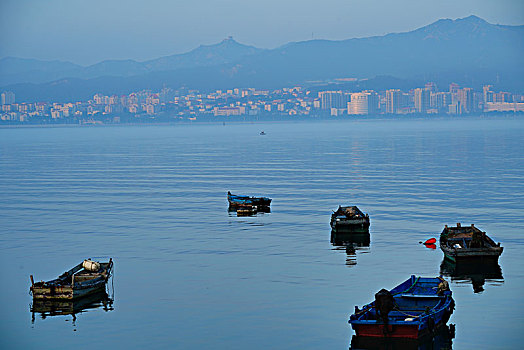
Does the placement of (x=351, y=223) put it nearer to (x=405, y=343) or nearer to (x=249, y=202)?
(x=249, y=202)

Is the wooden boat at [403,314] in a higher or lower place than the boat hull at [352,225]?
higher

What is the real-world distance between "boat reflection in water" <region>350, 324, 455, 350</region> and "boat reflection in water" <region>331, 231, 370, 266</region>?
14.1 metres

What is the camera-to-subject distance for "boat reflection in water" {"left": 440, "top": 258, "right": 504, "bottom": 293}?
38250 millimetres

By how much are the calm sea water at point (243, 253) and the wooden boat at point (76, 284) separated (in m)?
0.91

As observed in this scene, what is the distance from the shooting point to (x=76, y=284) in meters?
35.3

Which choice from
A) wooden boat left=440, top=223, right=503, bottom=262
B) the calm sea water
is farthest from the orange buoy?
wooden boat left=440, top=223, right=503, bottom=262

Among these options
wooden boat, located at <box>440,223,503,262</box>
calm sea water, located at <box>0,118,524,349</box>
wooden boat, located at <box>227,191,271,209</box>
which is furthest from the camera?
wooden boat, located at <box>227,191,271,209</box>

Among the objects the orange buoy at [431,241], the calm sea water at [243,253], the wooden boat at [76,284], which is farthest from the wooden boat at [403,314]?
the orange buoy at [431,241]

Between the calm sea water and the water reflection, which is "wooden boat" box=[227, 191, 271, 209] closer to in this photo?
the water reflection

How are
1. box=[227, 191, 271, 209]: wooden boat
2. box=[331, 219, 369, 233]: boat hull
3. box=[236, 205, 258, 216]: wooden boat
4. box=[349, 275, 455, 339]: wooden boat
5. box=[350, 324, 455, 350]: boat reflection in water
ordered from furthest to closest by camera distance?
box=[227, 191, 271, 209]: wooden boat, box=[236, 205, 258, 216]: wooden boat, box=[331, 219, 369, 233]: boat hull, box=[350, 324, 455, 350]: boat reflection in water, box=[349, 275, 455, 339]: wooden boat

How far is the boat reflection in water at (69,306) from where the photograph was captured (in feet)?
111

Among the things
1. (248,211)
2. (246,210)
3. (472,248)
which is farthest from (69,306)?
(246,210)

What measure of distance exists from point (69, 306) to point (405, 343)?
15104 millimetres

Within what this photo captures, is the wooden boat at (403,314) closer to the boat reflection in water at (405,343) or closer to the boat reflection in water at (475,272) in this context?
the boat reflection in water at (405,343)
